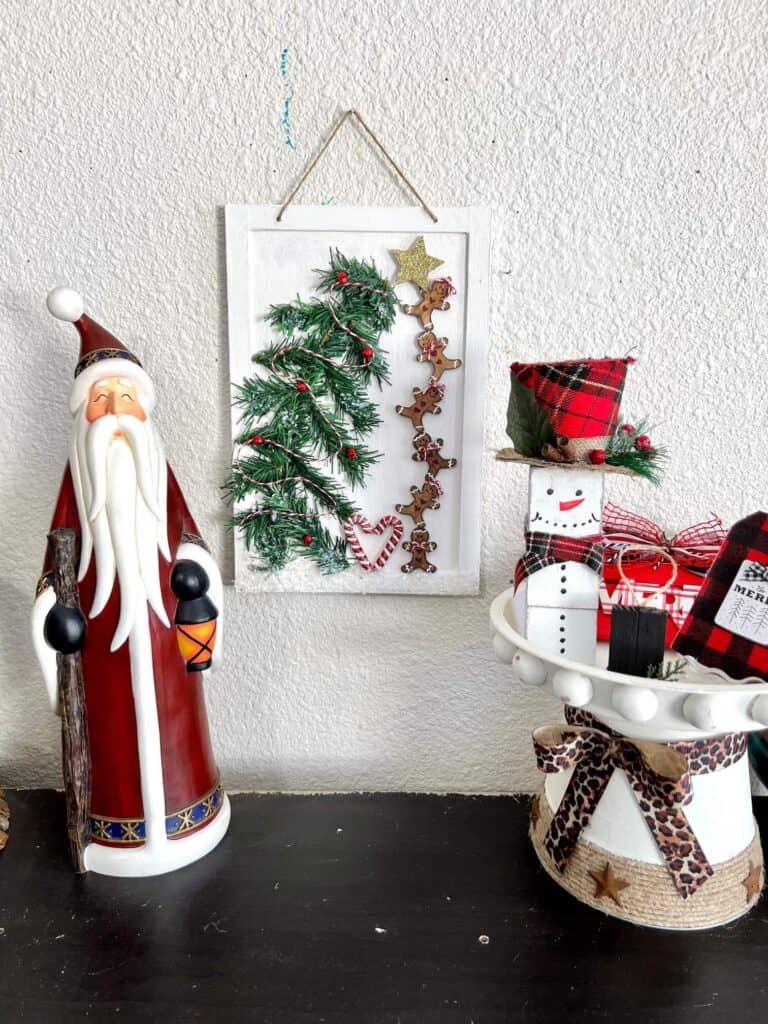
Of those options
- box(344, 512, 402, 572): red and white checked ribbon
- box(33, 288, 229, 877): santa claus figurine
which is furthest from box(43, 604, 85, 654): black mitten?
box(344, 512, 402, 572): red and white checked ribbon

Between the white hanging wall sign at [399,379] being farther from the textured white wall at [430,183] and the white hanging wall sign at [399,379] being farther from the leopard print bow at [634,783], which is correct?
the leopard print bow at [634,783]

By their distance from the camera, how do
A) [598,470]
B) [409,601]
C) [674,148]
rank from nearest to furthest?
[598,470] → [674,148] → [409,601]

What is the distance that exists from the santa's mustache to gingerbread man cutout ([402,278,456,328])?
0.99 ft

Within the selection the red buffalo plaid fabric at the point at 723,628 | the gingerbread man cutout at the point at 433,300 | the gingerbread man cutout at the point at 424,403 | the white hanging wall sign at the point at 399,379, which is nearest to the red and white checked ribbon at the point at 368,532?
the white hanging wall sign at the point at 399,379

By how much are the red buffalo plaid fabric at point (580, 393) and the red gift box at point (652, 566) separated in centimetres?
15

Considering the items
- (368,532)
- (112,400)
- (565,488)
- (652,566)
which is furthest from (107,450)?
(652,566)

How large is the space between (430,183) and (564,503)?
376 mm

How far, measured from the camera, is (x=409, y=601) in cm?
90

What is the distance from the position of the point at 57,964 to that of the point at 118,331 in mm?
600

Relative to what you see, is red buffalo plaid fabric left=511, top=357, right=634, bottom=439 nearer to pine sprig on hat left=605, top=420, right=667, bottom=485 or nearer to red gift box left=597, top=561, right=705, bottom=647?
pine sprig on hat left=605, top=420, right=667, bottom=485

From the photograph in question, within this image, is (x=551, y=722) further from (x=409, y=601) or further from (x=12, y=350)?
(x=12, y=350)

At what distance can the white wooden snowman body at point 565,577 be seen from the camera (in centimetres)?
65

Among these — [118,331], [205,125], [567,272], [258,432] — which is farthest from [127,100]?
[567,272]

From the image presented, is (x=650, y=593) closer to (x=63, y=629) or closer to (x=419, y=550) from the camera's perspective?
(x=419, y=550)
